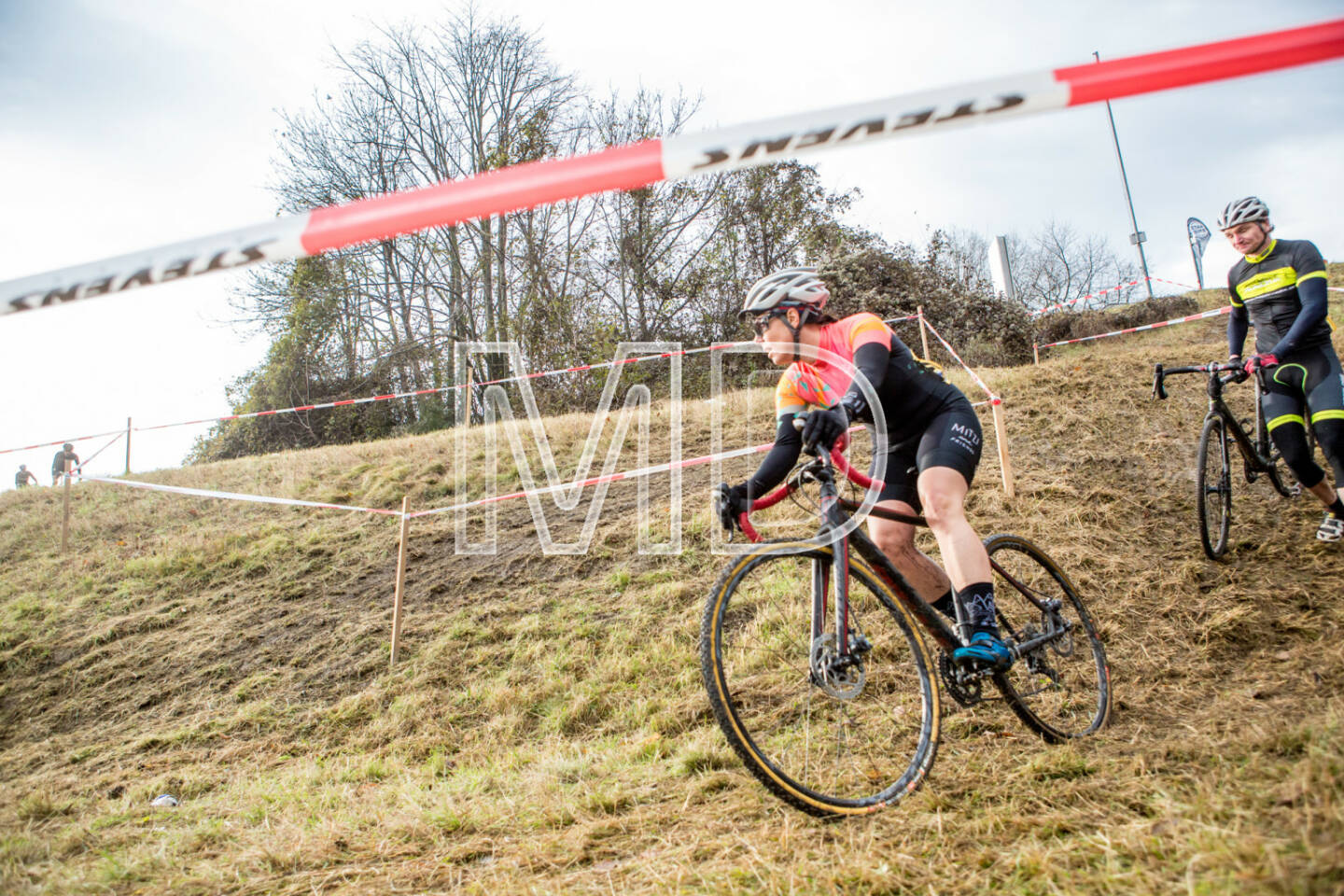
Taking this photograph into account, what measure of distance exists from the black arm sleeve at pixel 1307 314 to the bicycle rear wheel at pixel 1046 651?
7.71 feet

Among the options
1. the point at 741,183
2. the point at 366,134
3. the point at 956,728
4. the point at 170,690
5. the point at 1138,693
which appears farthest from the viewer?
the point at 366,134

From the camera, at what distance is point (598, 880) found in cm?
258

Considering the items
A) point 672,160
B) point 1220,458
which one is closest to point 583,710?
point 672,160

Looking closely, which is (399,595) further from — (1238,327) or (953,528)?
(1238,327)

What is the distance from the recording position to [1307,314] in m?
4.80

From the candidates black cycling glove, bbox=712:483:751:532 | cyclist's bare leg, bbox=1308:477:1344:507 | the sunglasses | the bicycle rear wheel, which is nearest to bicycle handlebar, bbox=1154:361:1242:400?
cyclist's bare leg, bbox=1308:477:1344:507

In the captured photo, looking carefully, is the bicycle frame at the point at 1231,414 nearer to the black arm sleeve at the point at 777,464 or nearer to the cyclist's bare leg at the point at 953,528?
the cyclist's bare leg at the point at 953,528

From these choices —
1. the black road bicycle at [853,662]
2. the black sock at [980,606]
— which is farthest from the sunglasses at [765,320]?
the black sock at [980,606]

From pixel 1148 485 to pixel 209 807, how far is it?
25.0 feet

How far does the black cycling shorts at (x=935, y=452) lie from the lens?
131 inches

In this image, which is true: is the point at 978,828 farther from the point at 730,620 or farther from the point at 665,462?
the point at 665,462

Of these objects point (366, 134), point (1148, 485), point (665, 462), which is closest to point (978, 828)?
point (1148, 485)

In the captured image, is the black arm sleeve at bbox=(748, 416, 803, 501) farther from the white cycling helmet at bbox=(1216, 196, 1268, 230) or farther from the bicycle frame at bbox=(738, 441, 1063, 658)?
the white cycling helmet at bbox=(1216, 196, 1268, 230)

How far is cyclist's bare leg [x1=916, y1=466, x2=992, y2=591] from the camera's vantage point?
319 cm
